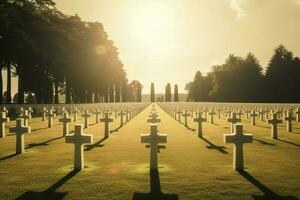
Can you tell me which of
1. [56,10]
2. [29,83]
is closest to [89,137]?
[29,83]

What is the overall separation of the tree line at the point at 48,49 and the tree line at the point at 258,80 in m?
30.1

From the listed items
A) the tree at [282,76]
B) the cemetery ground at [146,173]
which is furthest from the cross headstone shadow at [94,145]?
the tree at [282,76]

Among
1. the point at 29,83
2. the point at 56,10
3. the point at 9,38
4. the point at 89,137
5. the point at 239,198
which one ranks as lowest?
the point at 239,198

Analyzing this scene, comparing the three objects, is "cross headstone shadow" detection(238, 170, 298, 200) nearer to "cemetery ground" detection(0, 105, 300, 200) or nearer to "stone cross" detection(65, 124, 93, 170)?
"cemetery ground" detection(0, 105, 300, 200)

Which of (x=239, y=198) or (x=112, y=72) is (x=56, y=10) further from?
(x=239, y=198)

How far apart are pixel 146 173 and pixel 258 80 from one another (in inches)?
2843

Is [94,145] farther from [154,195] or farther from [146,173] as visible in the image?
[154,195]

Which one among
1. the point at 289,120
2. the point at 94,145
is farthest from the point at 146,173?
the point at 289,120

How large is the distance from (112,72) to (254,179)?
200 feet

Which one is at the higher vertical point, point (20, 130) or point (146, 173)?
point (20, 130)

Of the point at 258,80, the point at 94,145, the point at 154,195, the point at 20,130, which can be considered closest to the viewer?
the point at 154,195

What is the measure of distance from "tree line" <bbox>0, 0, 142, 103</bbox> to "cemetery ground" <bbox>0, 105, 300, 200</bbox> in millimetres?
29524

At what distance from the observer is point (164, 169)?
803 cm

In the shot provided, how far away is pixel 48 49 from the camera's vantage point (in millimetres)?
44312
